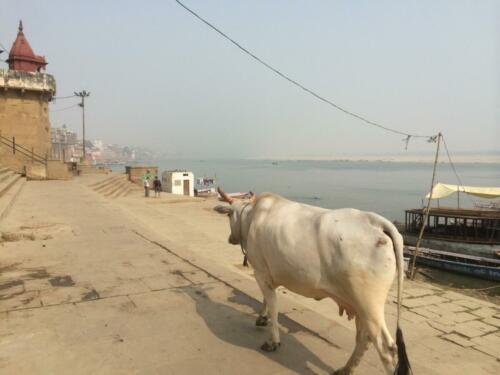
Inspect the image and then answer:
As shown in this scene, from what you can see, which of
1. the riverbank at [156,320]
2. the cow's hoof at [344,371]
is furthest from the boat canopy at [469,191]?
the cow's hoof at [344,371]

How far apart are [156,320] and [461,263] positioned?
746 inches

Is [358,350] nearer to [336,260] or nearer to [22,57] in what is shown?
[336,260]

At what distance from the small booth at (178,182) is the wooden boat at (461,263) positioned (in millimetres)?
25818

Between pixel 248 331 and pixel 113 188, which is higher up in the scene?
pixel 248 331

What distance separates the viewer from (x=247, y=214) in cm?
472

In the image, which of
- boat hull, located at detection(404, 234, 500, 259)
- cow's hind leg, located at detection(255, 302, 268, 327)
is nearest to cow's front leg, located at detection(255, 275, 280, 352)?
cow's hind leg, located at detection(255, 302, 268, 327)

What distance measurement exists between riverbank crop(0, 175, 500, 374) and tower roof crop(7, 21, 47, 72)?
29000 millimetres

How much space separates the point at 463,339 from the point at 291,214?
6.34 m

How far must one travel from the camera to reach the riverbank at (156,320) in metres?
3.97

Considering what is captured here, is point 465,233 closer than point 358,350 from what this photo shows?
No

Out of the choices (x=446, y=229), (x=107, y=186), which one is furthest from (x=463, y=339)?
(x=107, y=186)

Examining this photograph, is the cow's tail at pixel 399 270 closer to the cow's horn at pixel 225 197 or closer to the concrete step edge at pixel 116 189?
the cow's horn at pixel 225 197

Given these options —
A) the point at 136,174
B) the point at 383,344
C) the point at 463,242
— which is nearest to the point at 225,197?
the point at 383,344

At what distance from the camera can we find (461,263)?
19.7 metres
